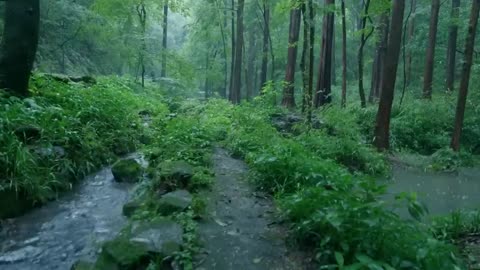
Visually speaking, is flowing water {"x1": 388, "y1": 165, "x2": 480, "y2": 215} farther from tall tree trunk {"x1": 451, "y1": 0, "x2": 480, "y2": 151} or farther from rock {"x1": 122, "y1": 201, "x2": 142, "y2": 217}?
rock {"x1": 122, "y1": 201, "x2": 142, "y2": 217}

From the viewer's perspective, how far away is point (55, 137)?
7.13m

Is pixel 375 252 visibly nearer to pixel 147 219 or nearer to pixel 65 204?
pixel 147 219

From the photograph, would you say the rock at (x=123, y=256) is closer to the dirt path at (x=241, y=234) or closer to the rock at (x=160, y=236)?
the rock at (x=160, y=236)

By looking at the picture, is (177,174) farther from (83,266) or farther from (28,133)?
(28,133)

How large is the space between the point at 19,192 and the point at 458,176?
32.5ft

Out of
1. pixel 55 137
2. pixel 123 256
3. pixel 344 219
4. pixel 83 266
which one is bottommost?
pixel 83 266

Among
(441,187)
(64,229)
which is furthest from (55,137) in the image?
(441,187)

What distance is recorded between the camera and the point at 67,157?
7.09 m

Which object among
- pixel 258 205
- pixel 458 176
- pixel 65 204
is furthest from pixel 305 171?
pixel 458 176

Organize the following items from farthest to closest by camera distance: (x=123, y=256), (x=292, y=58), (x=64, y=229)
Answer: (x=292, y=58), (x=64, y=229), (x=123, y=256)

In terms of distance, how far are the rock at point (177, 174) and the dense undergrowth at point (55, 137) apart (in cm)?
175

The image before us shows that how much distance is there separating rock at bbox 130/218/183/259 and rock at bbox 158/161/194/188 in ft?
4.76

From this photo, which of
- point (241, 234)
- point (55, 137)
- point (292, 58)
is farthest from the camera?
point (292, 58)

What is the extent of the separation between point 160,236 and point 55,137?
3845 mm
